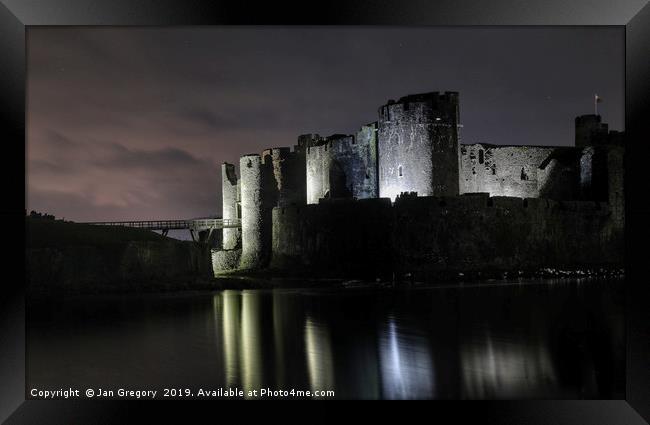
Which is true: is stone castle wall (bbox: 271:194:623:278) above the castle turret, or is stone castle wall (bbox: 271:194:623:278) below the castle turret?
below

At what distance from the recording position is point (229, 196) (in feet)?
105

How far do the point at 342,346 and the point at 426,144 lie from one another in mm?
14777

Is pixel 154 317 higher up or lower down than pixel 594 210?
lower down

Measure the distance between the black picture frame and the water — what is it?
0.29 metres

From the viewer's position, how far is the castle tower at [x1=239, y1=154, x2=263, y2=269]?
28.3 metres

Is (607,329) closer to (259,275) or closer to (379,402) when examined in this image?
(379,402)

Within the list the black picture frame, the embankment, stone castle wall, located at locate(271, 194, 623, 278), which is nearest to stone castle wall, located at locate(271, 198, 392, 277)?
stone castle wall, located at locate(271, 194, 623, 278)

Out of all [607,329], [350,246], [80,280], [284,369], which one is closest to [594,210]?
[350,246]

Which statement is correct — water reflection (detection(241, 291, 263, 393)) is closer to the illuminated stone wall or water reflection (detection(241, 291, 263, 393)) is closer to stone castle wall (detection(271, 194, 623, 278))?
stone castle wall (detection(271, 194, 623, 278))

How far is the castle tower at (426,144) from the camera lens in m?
22.7

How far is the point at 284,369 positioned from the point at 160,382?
1281mm

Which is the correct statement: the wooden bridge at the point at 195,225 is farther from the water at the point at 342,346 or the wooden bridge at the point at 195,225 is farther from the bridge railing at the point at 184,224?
the water at the point at 342,346

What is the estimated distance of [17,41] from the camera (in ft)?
22.1
